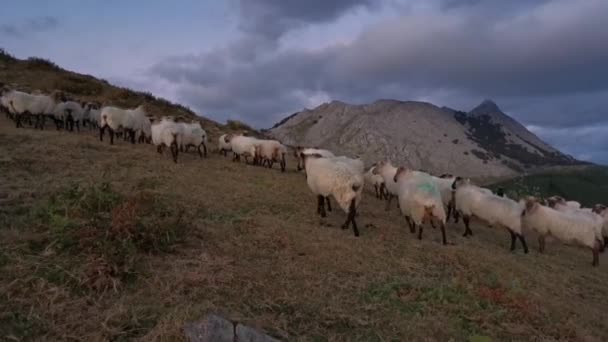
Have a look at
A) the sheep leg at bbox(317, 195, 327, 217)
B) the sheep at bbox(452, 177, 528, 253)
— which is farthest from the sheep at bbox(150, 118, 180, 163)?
the sheep at bbox(452, 177, 528, 253)

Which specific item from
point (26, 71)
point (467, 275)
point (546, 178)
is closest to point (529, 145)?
point (546, 178)

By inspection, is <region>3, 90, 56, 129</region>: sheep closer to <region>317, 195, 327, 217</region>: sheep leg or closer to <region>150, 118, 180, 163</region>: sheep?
<region>150, 118, 180, 163</region>: sheep

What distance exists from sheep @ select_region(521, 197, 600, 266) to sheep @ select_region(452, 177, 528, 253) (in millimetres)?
520

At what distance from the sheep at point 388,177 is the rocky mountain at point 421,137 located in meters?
33.2

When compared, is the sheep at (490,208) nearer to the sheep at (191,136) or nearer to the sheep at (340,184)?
the sheep at (340,184)

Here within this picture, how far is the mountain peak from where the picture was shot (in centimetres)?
7488

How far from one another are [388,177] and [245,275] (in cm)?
1138

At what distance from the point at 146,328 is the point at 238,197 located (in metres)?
7.69

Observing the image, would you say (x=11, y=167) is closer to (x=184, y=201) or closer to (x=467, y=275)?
(x=184, y=201)

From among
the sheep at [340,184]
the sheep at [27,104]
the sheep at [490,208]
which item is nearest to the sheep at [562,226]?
the sheep at [490,208]

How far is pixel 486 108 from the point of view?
3054 inches

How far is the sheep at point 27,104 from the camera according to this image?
19422 mm

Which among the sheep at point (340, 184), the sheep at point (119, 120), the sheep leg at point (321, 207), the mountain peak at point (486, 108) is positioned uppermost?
the mountain peak at point (486, 108)

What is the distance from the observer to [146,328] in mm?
5879
